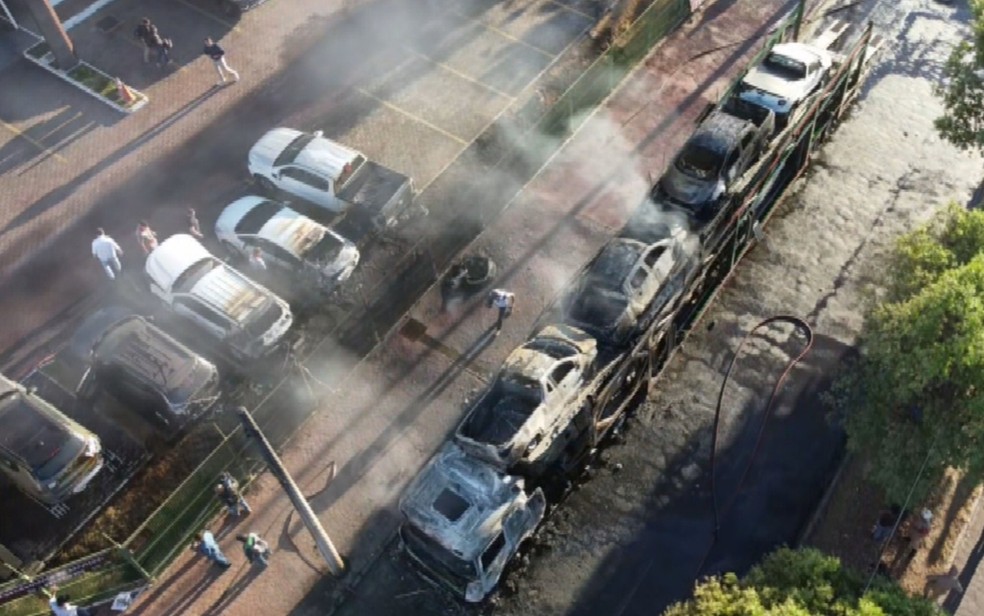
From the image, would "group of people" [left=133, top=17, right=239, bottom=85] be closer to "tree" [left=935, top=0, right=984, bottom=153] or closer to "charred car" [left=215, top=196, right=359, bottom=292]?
"charred car" [left=215, top=196, right=359, bottom=292]

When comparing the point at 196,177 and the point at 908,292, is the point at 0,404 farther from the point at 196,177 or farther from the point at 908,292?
the point at 908,292

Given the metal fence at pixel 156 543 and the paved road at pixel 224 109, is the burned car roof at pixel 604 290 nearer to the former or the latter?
the metal fence at pixel 156 543

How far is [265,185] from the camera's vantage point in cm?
2275

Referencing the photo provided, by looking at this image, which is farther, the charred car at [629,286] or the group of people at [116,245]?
the group of people at [116,245]

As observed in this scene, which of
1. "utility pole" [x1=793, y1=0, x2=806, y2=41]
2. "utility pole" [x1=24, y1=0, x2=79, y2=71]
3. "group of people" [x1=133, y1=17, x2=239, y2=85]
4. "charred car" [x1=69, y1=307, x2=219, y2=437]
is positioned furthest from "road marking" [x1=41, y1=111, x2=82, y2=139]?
"utility pole" [x1=793, y1=0, x2=806, y2=41]

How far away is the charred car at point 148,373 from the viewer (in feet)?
58.9

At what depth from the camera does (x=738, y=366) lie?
19.4m

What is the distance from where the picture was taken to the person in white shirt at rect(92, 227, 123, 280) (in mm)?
20203

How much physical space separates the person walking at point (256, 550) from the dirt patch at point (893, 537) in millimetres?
10767

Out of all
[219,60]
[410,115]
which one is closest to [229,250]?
[410,115]

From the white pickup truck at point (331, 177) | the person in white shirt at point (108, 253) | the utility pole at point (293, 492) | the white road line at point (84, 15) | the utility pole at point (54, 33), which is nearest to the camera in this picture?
the utility pole at point (293, 492)

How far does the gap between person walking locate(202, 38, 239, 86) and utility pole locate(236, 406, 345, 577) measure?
14052mm

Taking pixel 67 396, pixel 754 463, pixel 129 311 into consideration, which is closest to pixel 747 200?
pixel 754 463

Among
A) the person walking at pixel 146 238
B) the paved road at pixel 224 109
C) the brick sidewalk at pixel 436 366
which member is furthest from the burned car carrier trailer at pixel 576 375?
the person walking at pixel 146 238
